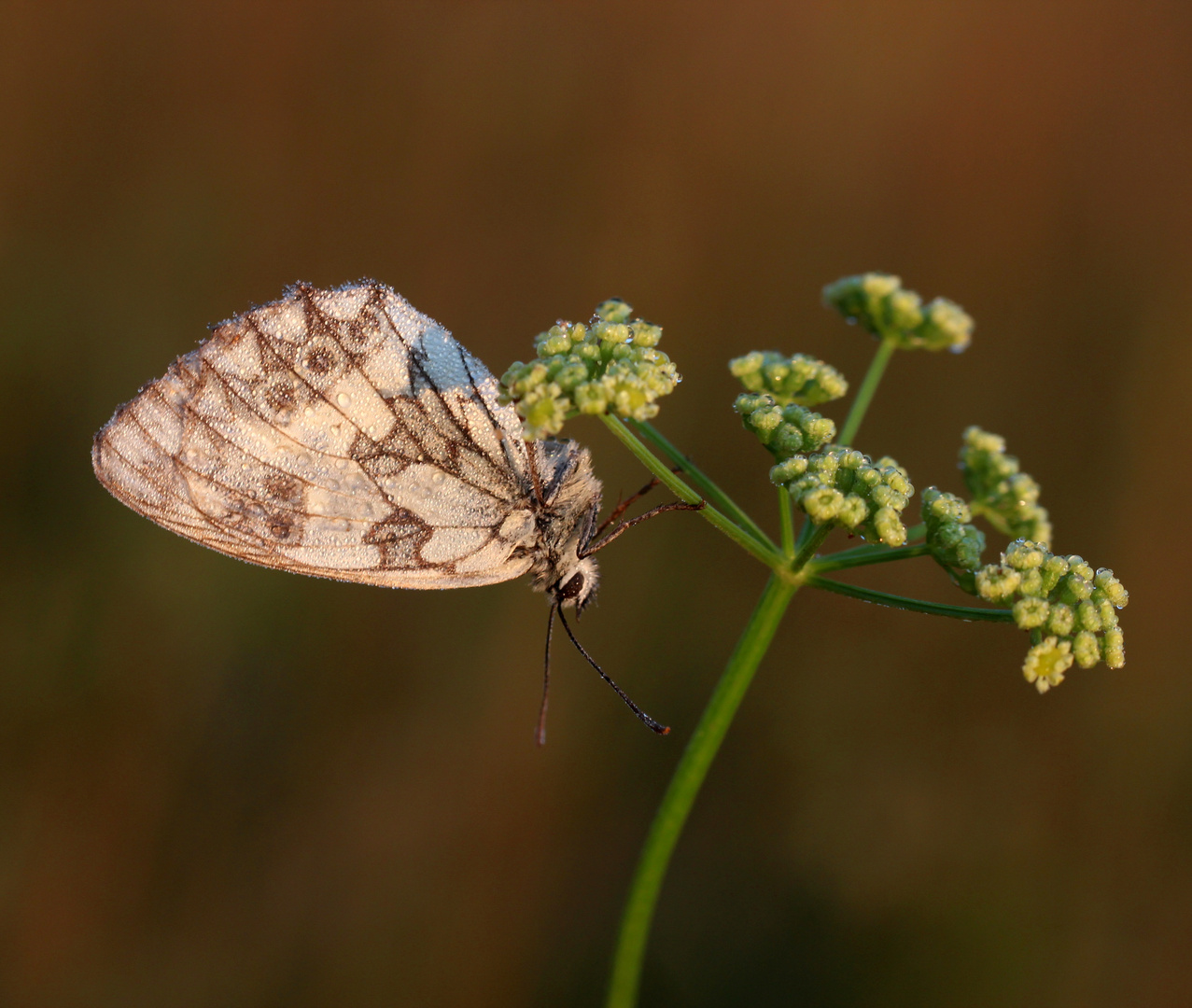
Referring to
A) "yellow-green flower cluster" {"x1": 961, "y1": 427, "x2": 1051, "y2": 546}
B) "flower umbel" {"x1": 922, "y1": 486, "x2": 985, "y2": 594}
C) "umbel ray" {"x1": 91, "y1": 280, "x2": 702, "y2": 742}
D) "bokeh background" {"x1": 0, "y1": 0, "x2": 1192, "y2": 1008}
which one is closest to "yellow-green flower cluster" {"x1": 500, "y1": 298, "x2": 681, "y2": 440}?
"umbel ray" {"x1": 91, "y1": 280, "x2": 702, "y2": 742}

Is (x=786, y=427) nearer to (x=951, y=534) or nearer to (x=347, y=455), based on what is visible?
(x=951, y=534)

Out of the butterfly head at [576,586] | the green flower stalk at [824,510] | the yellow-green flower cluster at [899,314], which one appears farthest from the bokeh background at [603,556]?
the yellow-green flower cluster at [899,314]

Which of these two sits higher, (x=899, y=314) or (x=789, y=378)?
(x=899, y=314)

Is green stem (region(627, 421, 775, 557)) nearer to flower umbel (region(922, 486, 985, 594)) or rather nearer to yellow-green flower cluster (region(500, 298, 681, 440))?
yellow-green flower cluster (region(500, 298, 681, 440))

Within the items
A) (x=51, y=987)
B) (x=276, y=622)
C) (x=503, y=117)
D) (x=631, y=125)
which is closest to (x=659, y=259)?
(x=631, y=125)

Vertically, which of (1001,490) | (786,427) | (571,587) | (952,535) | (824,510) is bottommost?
(571,587)

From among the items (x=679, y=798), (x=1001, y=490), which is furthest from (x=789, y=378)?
(x=679, y=798)
